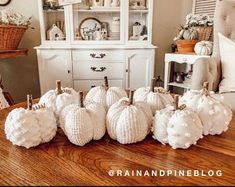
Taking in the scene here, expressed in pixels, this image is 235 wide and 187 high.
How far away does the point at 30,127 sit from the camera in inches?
24.4

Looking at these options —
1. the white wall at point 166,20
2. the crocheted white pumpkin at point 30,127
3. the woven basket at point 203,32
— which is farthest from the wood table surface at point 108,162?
the white wall at point 166,20

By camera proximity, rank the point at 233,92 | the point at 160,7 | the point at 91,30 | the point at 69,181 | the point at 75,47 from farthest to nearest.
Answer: the point at 160,7, the point at 91,30, the point at 75,47, the point at 233,92, the point at 69,181

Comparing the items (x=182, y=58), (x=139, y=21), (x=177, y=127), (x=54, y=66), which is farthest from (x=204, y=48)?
(x=177, y=127)

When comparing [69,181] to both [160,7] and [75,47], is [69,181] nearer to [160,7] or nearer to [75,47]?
[75,47]

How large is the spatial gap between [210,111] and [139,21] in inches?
74.1

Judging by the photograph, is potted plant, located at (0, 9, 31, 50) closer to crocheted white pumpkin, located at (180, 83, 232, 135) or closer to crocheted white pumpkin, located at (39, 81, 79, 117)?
crocheted white pumpkin, located at (39, 81, 79, 117)

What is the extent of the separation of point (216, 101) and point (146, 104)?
22cm

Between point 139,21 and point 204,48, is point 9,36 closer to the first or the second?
point 139,21

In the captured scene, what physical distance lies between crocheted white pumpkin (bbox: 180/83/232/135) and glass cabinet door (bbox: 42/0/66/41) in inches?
71.5

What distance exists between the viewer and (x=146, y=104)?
710 millimetres

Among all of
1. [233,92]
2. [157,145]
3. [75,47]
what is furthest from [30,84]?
[157,145]

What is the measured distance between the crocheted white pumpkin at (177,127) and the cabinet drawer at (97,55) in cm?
165

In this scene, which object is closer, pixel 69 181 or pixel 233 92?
pixel 69 181

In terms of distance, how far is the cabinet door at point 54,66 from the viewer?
220 centimetres
